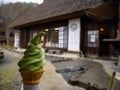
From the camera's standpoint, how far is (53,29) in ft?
60.3

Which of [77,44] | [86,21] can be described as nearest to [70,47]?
[77,44]

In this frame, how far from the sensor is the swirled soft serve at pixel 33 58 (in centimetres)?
268

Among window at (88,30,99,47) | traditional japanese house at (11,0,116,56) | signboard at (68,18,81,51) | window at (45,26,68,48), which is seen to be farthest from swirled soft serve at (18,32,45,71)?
window at (45,26,68,48)

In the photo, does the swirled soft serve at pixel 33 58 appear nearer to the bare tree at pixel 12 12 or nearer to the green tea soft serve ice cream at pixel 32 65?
the green tea soft serve ice cream at pixel 32 65

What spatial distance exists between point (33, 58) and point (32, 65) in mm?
100

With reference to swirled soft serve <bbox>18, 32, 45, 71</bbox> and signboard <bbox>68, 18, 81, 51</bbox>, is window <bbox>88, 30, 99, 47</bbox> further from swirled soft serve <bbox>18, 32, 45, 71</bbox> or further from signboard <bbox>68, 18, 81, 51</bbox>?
swirled soft serve <bbox>18, 32, 45, 71</bbox>

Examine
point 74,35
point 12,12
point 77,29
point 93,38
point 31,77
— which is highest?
point 12,12

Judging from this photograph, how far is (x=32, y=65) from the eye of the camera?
2672 mm

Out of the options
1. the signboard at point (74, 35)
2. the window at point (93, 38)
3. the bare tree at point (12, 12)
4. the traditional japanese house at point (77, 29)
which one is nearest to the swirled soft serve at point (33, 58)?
the traditional japanese house at point (77, 29)

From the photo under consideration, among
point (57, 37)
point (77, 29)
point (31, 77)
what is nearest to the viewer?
point (31, 77)

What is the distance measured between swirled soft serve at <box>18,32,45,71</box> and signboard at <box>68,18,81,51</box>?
39.5 ft

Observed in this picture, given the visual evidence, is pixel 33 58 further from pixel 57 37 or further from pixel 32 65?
pixel 57 37

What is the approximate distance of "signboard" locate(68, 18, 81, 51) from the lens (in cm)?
1490

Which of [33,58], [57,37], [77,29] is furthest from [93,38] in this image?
[33,58]
